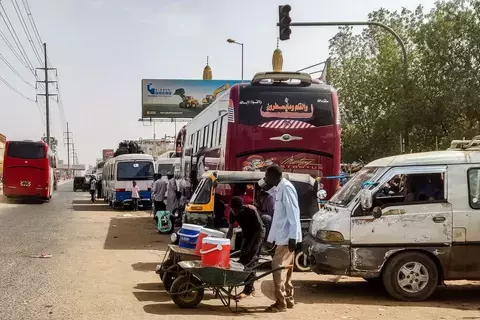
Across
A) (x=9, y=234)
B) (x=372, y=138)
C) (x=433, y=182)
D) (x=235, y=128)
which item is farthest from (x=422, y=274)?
(x=372, y=138)

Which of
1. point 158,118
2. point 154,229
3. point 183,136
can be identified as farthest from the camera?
point 158,118

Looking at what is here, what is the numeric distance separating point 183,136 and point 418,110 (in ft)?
30.6

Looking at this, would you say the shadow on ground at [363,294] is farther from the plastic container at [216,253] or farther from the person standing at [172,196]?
the person standing at [172,196]

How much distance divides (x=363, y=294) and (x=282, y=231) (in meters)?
2.19

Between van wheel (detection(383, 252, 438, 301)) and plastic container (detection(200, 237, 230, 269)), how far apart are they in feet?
8.02

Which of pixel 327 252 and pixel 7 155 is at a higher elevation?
pixel 7 155

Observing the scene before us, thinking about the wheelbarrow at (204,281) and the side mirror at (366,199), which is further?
the side mirror at (366,199)

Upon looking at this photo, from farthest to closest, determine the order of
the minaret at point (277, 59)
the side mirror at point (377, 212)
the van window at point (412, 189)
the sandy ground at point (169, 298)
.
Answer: the minaret at point (277, 59), the van window at point (412, 189), the side mirror at point (377, 212), the sandy ground at point (169, 298)

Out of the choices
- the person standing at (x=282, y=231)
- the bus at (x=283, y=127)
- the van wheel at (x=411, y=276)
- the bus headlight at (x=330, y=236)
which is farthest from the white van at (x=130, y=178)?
the person standing at (x=282, y=231)

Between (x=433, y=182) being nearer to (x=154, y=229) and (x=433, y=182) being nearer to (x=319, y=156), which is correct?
(x=319, y=156)

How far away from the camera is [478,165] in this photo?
9.03m

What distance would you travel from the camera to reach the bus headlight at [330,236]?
9.02 m

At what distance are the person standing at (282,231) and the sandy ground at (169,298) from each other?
304 millimetres

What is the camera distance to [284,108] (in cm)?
1389
